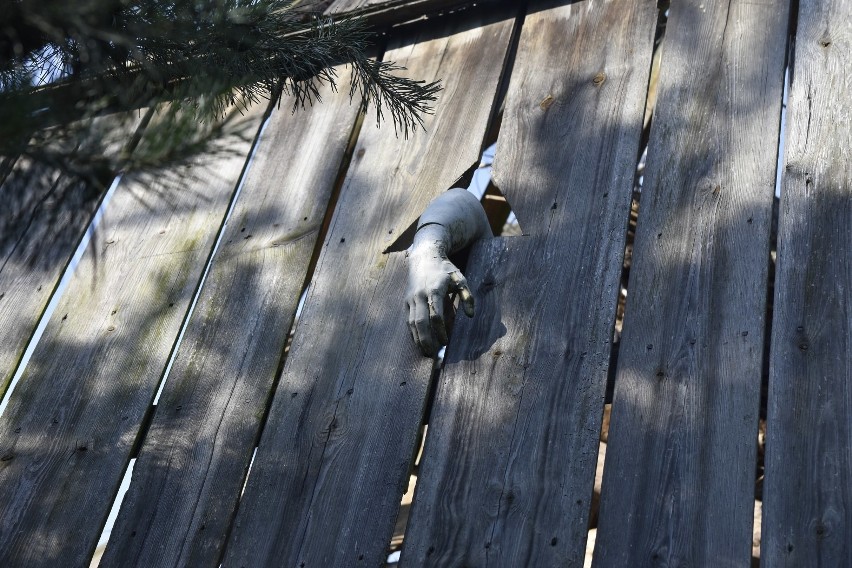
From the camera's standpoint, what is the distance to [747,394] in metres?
3.16

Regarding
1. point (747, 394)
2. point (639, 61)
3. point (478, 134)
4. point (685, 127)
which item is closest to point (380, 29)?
point (478, 134)

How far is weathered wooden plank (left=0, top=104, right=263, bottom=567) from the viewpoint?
387cm

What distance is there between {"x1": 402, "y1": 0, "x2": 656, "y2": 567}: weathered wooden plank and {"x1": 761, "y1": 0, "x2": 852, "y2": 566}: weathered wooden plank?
540 mm

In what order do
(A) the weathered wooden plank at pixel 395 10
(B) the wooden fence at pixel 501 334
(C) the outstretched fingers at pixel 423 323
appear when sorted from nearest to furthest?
1. (B) the wooden fence at pixel 501 334
2. (C) the outstretched fingers at pixel 423 323
3. (A) the weathered wooden plank at pixel 395 10

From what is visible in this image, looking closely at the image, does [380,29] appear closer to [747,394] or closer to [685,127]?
[685,127]

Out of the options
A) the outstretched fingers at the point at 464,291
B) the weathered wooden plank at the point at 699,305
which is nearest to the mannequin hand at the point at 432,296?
the outstretched fingers at the point at 464,291

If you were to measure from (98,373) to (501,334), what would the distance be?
172 cm

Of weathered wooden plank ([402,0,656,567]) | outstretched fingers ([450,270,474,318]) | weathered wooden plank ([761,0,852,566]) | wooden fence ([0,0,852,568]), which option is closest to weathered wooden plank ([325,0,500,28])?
wooden fence ([0,0,852,568])

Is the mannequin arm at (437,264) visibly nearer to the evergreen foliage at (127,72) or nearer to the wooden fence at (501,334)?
the wooden fence at (501,334)

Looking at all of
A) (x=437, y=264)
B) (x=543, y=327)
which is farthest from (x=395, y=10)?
(x=543, y=327)

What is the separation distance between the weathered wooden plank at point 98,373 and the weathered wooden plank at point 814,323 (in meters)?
2.05

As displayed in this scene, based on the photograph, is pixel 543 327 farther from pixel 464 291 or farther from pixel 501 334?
pixel 464 291

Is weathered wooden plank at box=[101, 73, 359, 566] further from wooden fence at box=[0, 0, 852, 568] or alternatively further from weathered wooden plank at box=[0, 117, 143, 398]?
weathered wooden plank at box=[0, 117, 143, 398]

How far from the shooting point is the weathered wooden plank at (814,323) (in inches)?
114
